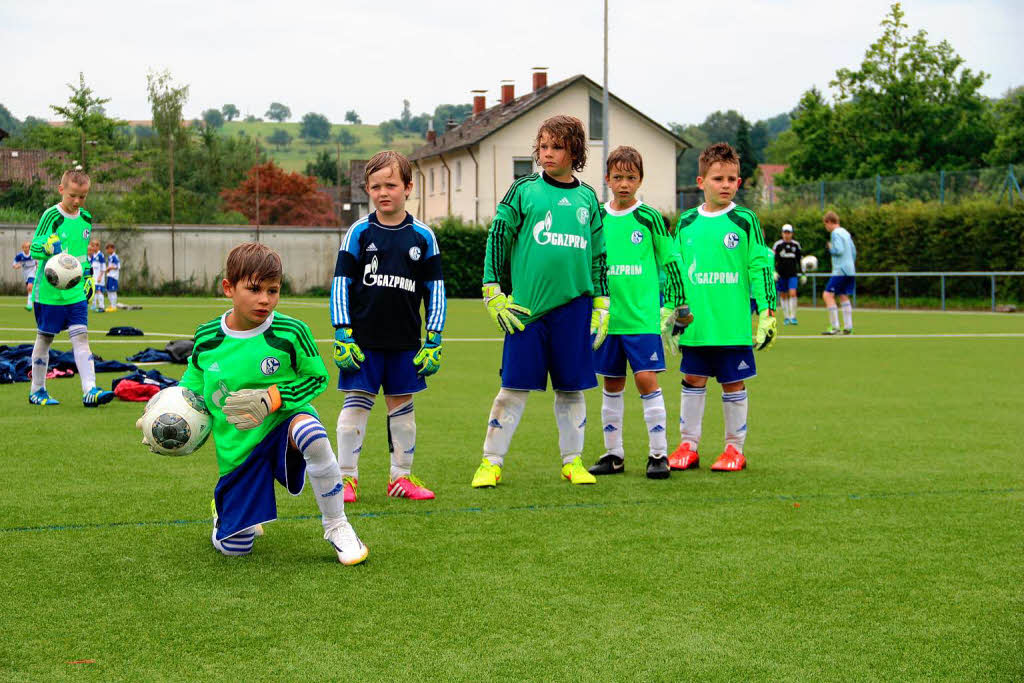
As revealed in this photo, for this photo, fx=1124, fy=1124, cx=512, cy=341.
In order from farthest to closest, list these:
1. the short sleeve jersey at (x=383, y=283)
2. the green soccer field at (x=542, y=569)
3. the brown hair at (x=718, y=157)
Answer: the brown hair at (x=718, y=157), the short sleeve jersey at (x=383, y=283), the green soccer field at (x=542, y=569)

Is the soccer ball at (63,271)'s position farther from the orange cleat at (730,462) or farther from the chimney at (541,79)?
the chimney at (541,79)

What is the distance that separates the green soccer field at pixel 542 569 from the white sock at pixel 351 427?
0.91 feet

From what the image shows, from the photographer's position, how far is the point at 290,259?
143 ft

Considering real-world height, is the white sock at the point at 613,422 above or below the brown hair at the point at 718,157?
below

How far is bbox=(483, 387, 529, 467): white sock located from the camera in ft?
21.7

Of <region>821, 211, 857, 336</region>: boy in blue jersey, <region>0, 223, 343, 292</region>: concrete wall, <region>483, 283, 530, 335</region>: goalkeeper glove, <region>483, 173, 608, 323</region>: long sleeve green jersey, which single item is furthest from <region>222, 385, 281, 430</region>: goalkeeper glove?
<region>0, 223, 343, 292</region>: concrete wall

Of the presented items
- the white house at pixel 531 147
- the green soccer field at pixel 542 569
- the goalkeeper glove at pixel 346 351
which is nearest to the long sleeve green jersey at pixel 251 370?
the green soccer field at pixel 542 569

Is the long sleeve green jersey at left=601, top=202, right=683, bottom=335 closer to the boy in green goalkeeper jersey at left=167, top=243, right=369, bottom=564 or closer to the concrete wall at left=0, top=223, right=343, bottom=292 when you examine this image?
the boy in green goalkeeper jersey at left=167, top=243, right=369, bottom=564

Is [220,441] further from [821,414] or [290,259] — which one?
[290,259]

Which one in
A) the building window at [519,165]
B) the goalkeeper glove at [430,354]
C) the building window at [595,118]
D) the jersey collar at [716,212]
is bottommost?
the goalkeeper glove at [430,354]

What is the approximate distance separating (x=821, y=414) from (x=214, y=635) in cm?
710

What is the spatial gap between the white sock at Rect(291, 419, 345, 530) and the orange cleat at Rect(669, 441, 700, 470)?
290 centimetres

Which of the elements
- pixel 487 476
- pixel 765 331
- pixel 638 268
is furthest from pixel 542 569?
pixel 765 331

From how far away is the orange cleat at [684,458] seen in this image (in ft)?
23.6
